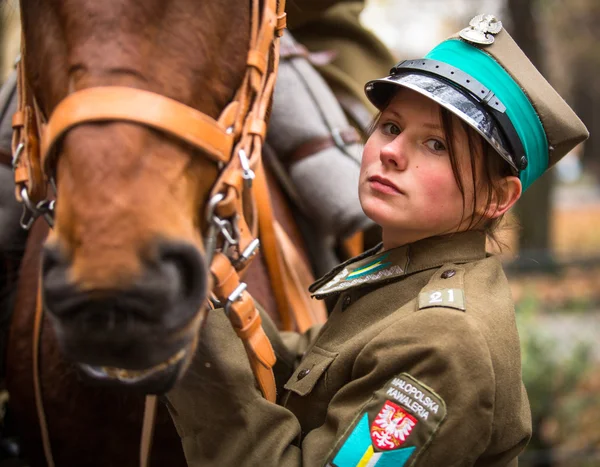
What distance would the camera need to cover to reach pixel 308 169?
2.45m

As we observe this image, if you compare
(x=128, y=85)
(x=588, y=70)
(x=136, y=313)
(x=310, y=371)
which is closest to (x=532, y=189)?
(x=310, y=371)

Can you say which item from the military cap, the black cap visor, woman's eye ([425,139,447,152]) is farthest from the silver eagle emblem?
woman's eye ([425,139,447,152])

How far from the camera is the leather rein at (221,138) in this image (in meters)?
1.30

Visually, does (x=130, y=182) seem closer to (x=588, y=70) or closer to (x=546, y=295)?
(x=546, y=295)

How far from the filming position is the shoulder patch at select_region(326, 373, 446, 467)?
54.1 inches

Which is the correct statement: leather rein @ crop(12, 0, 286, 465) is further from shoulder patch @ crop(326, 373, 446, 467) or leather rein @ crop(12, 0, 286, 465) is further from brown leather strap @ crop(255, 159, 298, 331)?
brown leather strap @ crop(255, 159, 298, 331)

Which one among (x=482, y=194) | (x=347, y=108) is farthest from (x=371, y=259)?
(x=347, y=108)

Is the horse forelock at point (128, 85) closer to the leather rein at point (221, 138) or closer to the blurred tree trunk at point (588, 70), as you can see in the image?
the leather rein at point (221, 138)

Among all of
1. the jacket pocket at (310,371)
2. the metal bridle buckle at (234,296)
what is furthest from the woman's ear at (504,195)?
the metal bridle buckle at (234,296)

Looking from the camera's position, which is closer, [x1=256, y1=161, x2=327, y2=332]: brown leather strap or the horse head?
the horse head

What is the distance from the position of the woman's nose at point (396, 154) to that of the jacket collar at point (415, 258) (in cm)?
20

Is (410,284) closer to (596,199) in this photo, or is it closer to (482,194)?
(482,194)

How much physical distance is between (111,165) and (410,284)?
2.51ft

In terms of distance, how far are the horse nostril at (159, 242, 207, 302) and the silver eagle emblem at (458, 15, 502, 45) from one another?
2.84 ft
